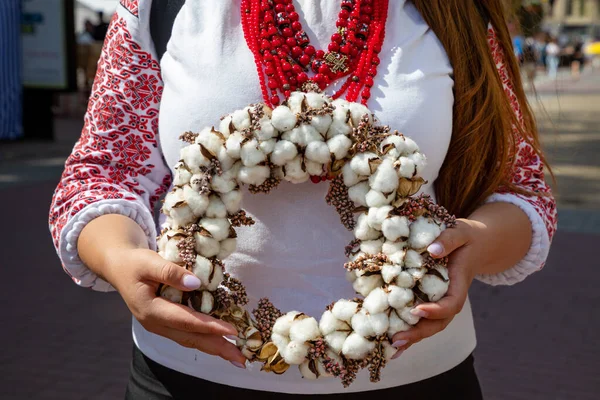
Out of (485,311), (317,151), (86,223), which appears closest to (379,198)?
(317,151)

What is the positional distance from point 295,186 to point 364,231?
186 millimetres

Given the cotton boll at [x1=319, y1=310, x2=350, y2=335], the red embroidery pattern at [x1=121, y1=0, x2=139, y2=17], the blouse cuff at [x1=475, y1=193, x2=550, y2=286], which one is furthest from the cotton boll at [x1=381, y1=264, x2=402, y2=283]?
the red embroidery pattern at [x1=121, y1=0, x2=139, y2=17]

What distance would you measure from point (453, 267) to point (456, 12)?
53 cm

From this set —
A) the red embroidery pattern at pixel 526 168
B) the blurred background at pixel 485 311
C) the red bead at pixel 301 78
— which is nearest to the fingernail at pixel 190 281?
the red bead at pixel 301 78

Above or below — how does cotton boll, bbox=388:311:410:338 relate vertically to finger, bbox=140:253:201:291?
below

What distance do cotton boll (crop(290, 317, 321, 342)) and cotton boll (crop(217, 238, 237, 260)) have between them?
0.56ft

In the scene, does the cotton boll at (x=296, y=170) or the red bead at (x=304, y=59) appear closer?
the cotton boll at (x=296, y=170)

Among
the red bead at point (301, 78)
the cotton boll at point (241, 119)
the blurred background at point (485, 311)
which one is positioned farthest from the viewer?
the blurred background at point (485, 311)

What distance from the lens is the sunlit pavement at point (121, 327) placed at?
466 centimetres

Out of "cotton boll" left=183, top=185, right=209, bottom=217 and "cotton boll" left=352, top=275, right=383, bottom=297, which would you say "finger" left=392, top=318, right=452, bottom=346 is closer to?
"cotton boll" left=352, top=275, right=383, bottom=297

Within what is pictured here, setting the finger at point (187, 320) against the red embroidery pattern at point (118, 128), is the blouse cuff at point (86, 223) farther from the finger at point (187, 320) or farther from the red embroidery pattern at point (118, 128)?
the finger at point (187, 320)

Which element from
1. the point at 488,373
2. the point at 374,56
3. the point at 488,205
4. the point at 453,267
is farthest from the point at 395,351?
the point at 488,373

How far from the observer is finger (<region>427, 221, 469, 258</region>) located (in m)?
1.25

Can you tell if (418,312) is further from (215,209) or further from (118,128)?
(118,128)
